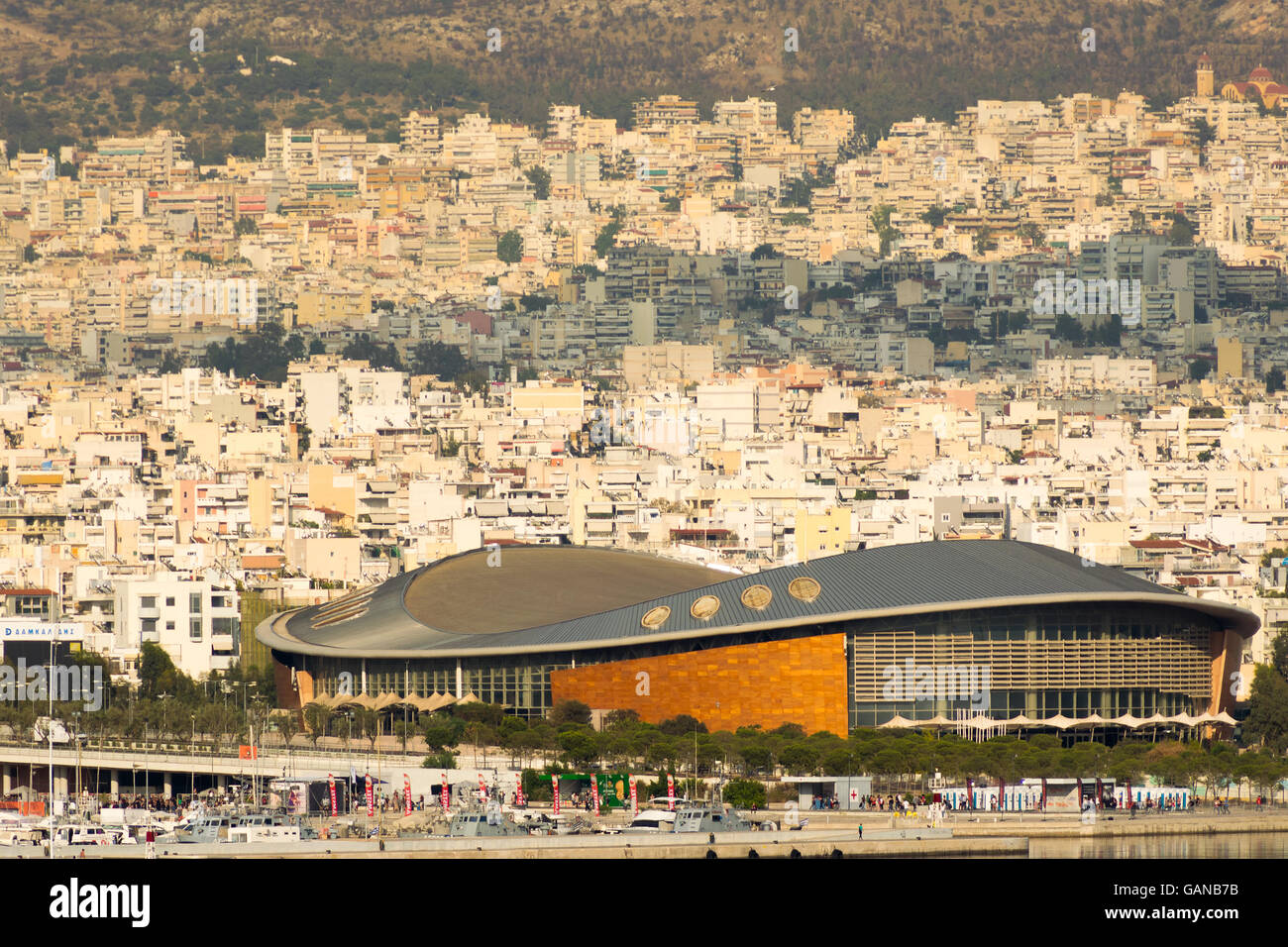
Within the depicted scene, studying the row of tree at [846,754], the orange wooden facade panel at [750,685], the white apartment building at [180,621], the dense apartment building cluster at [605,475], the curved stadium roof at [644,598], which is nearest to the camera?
the row of tree at [846,754]

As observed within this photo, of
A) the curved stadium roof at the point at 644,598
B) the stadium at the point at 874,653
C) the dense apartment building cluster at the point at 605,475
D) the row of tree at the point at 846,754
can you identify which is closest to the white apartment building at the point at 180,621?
the dense apartment building cluster at the point at 605,475

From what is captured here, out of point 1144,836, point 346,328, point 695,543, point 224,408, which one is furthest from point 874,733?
point 346,328

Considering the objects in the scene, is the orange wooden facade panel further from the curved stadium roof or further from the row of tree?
the row of tree

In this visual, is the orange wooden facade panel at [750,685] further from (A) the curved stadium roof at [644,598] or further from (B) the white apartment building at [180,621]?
(B) the white apartment building at [180,621]

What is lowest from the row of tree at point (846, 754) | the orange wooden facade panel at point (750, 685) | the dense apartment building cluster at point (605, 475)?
the row of tree at point (846, 754)

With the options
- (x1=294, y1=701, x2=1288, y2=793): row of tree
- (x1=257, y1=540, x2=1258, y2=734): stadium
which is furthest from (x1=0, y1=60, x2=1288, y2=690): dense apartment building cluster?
(x1=294, y1=701, x2=1288, y2=793): row of tree
